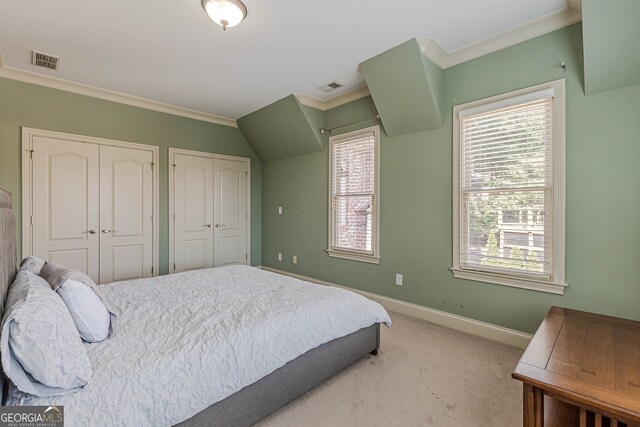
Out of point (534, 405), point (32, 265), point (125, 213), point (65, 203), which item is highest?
point (65, 203)

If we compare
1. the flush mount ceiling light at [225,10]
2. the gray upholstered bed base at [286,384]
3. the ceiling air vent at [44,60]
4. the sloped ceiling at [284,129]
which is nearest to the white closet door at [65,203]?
the ceiling air vent at [44,60]

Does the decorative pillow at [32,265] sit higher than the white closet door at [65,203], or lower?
lower

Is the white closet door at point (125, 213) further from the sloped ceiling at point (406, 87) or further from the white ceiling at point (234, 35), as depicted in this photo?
the sloped ceiling at point (406, 87)

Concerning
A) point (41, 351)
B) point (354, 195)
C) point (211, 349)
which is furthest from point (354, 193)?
point (41, 351)

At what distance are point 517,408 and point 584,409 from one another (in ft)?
2.21

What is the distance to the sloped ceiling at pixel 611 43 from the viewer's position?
1.90 metres

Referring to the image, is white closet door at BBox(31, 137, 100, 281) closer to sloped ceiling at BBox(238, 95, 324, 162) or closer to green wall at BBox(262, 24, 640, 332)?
sloped ceiling at BBox(238, 95, 324, 162)

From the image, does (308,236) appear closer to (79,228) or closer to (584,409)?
(79,228)

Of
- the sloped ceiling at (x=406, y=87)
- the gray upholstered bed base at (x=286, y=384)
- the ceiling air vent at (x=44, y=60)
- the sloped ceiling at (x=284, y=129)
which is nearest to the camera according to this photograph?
the gray upholstered bed base at (x=286, y=384)

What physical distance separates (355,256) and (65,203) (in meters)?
3.60

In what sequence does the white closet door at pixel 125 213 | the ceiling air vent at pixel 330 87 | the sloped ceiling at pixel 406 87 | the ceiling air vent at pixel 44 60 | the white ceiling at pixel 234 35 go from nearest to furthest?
the white ceiling at pixel 234 35
the sloped ceiling at pixel 406 87
the ceiling air vent at pixel 44 60
the ceiling air vent at pixel 330 87
the white closet door at pixel 125 213

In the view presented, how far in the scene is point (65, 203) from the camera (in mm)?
3529

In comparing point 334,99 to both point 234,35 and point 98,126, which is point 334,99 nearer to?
point 234,35

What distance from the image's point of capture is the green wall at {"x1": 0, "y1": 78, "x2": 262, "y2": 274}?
324 cm
